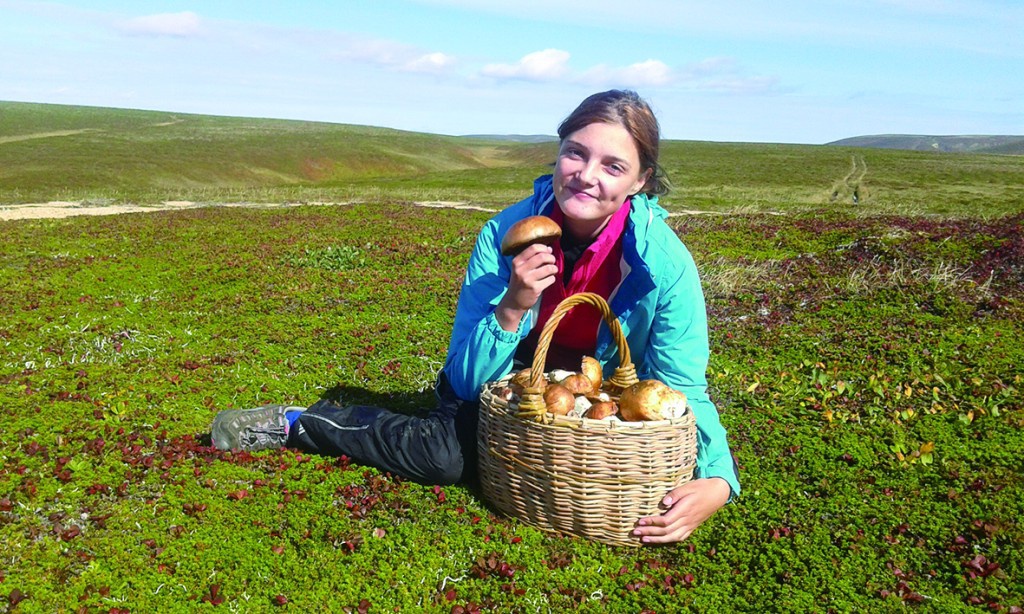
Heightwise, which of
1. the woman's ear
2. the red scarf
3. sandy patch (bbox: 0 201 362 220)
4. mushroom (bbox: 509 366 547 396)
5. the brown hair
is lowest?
sandy patch (bbox: 0 201 362 220)

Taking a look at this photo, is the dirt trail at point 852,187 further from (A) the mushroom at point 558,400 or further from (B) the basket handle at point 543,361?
(A) the mushroom at point 558,400

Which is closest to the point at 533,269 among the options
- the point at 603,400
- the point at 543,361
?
the point at 543,361

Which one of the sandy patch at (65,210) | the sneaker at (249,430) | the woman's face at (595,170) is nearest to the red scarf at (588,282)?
the woman's face at (595,170)

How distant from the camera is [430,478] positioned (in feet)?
20.3

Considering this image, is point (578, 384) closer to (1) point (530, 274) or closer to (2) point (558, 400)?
(2) point (558, 400)

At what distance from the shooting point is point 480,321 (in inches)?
218

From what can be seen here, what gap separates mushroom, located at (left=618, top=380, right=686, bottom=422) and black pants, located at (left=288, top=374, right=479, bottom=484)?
1423 millimetres

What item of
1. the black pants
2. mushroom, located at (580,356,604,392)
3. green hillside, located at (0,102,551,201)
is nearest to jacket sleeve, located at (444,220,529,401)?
the black pants

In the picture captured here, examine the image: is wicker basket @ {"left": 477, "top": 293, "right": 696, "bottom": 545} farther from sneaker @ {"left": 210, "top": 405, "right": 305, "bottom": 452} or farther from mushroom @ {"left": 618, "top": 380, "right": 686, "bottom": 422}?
sneaker @ {"left": 210, "top": 405, "right": 305, "bottom": 452}

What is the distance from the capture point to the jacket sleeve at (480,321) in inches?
219

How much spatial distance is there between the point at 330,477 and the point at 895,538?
439cm

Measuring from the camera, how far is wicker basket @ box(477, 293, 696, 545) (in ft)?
16.4

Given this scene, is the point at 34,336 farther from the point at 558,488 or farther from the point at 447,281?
the point at 558,488

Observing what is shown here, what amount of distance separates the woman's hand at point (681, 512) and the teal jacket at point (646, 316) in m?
0.17
